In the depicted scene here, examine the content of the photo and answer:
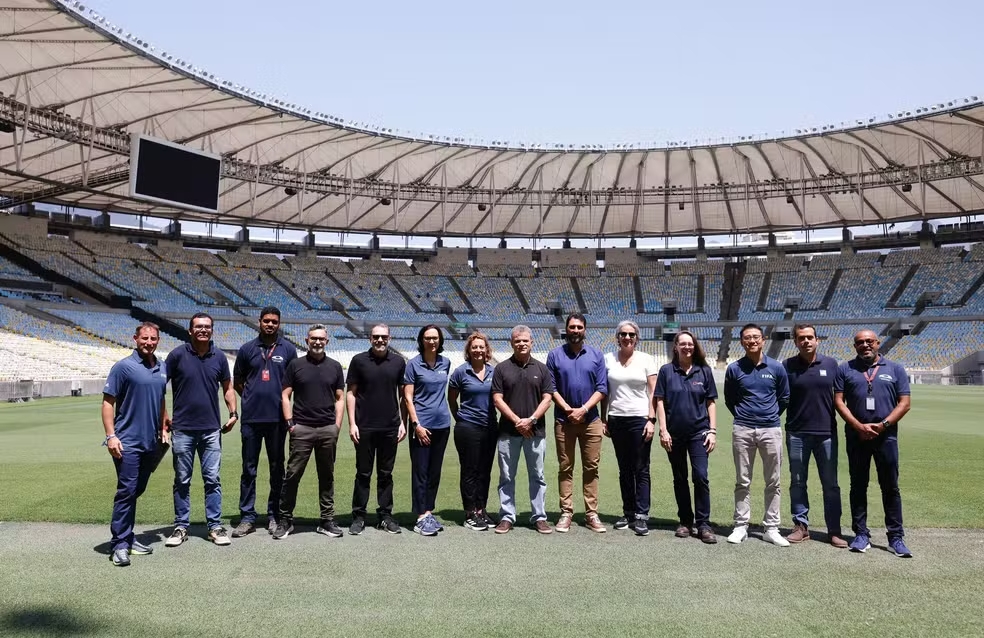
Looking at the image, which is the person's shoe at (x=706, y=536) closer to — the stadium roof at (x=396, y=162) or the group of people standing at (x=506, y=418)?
the group of people standing at (x=506, y=418)

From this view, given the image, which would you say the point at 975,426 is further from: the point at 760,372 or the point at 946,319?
the point at 946,319

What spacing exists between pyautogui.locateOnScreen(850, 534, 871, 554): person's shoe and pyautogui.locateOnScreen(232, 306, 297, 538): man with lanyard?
15.6 feet

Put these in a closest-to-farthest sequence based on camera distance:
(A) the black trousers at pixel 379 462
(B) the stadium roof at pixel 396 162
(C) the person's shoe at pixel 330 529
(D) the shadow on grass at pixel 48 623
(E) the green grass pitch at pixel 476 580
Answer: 1. (D) the shadow on grass at pixel 48 623
2. (E) the green grass pitch at pixel 476 580
3. (C) the person's shoe at pixel 330 529
4. (A) the black trousers at pixel 379 462
5. (B) the stadium roof at pixel 396 162

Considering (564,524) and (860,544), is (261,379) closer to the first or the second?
(564,524)

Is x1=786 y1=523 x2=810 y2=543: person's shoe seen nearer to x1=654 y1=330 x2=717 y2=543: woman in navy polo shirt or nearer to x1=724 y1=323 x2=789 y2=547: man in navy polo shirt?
x1=724 y1=323 x2=789 y2=547: man in navy polo shirt

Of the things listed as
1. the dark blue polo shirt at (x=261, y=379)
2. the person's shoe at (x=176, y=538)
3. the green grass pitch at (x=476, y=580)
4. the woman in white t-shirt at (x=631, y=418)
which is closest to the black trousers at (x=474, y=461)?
the green grass pitch at (x=476, y=580)

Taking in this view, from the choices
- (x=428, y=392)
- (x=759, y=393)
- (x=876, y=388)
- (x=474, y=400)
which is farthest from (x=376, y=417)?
(x=876, y=388)

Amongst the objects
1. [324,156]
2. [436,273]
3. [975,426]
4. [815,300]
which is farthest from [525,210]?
[975,426]

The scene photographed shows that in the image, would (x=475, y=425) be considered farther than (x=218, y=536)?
Yes

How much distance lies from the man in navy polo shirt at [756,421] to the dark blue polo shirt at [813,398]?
0.10 metres

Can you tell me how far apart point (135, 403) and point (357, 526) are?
2.05 metres

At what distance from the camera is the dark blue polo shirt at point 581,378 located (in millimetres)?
6125

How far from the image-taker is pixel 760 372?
19.1 feet

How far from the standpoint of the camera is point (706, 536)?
218 inches
